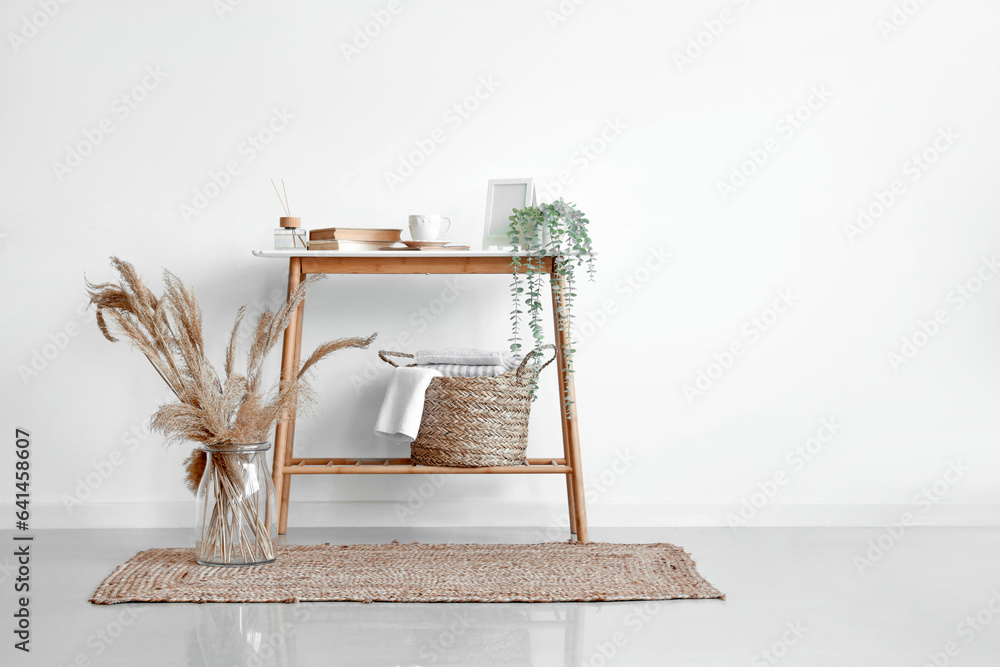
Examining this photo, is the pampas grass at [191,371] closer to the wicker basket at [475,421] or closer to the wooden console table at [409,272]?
the wooden console table at [409,272]

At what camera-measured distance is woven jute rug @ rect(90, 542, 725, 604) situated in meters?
1.77

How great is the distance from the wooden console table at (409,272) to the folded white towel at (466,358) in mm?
138

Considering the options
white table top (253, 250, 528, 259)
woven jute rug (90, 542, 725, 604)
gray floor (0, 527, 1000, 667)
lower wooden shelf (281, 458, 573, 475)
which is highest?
white table top (253, 250, 528, 259)

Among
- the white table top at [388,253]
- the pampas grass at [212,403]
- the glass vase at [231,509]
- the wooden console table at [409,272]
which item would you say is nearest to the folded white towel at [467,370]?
the wooden console table at [409,272]

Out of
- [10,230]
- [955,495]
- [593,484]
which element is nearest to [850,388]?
[955,495]

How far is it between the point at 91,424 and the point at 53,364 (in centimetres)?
20

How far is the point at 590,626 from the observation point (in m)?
1.62

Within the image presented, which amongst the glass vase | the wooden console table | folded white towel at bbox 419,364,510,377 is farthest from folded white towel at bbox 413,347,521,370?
the glass vase

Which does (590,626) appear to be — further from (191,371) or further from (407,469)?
(191,371)

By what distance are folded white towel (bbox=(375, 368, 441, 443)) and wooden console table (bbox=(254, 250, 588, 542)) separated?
97 millimetres

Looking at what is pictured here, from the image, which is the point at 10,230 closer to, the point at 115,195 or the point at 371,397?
the point at 115,195

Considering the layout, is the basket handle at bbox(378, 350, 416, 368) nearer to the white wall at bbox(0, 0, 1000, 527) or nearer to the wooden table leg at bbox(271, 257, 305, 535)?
the white wall at bbox(0, 0, 1000, 527)

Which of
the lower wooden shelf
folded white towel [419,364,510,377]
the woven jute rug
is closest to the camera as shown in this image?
the woven jute rug

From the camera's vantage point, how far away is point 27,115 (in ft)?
8.29
